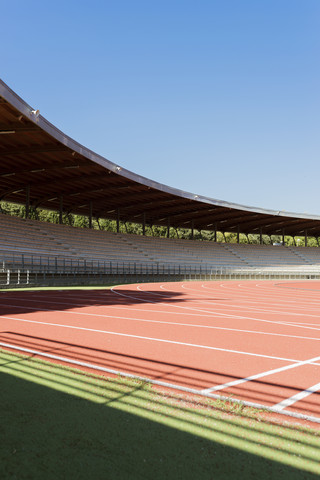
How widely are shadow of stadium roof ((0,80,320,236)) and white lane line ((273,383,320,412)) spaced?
16.4m

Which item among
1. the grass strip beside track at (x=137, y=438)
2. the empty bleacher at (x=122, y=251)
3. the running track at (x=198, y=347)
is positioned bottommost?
the running track at (x=198, y=347)

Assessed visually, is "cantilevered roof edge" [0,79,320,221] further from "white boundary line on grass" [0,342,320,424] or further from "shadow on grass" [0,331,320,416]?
"white boundary line on grass" [0,342,320,424]

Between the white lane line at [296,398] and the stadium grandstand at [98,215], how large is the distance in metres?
16.4

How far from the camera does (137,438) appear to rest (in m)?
2.90

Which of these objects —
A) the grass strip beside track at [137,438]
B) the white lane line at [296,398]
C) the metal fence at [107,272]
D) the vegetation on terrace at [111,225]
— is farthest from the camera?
the vegetation on terrace at [111,225]

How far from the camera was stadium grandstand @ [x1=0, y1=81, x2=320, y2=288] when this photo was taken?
76.5ft

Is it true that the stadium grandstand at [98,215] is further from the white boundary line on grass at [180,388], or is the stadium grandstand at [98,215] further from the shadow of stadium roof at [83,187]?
the white boundary line on grass at [180,388]

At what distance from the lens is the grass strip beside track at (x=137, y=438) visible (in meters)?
2.48

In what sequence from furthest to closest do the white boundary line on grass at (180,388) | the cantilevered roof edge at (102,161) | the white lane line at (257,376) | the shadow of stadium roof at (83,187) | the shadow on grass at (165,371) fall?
the shadow of stadium roof at (83,187) < the cantilevered roof edge at (102,161) < the white lane line at (257,376) < the shadow on grass at (165,371) < the white boundary line on grass at (180,388)

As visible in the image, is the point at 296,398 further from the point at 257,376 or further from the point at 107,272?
the point at 107,272

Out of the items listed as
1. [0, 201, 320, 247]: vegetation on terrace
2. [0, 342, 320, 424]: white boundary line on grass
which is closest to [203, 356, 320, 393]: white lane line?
[0, 342, 320, 424]: white boundary line on grass

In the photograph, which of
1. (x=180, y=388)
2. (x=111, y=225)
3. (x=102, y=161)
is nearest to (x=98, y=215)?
(x=102, y=161)

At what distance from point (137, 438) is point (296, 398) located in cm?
188

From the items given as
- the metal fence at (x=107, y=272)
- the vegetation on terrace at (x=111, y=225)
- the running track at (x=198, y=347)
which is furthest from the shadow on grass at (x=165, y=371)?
the vegetation on terrace at (x=111, y=225)
